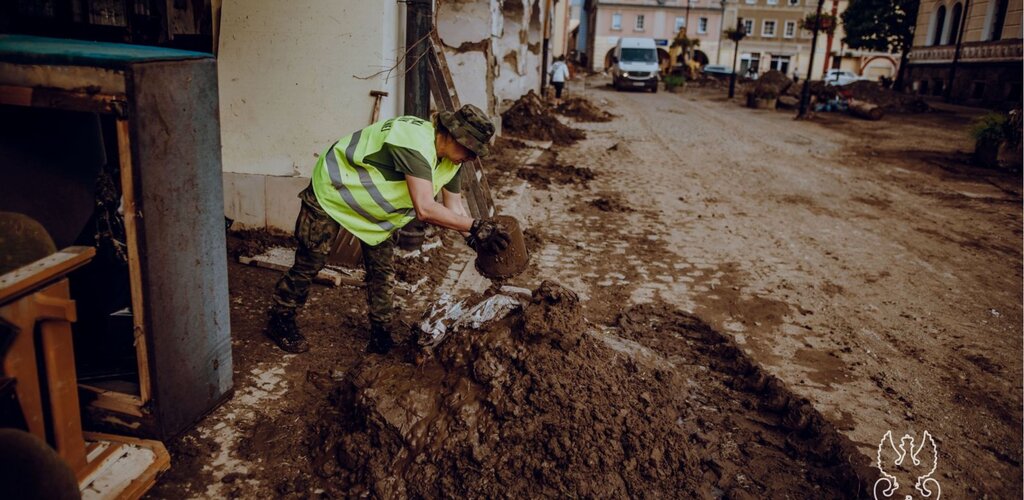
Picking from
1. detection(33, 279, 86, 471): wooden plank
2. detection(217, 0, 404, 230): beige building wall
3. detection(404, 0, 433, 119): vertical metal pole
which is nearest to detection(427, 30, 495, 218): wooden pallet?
detection(404, 0, 433, 119): vertical metal pole

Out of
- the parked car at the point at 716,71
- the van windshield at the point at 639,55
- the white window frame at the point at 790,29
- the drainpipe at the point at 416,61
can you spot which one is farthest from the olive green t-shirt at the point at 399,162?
the white window frame at the point at 790,29

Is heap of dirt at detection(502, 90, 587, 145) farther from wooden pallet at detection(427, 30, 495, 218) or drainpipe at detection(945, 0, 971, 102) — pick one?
drainpipe at detection(945, 0, 971, 102)

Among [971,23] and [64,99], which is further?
[971,23]

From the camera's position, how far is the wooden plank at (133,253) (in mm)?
2607

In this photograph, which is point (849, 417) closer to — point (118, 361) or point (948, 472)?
point (948, 472)

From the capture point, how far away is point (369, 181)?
3543 mm

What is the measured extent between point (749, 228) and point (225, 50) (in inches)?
222

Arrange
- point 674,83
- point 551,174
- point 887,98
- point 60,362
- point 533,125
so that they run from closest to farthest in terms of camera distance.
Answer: point 60,362, point 551,174, point 533,125, point 887,98, point 674,83

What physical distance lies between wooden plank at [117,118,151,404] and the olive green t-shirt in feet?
3.82

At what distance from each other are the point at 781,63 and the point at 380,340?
203 feet

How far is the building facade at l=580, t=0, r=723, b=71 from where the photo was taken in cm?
5469

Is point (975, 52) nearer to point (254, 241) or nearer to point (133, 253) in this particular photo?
point (254, 241)

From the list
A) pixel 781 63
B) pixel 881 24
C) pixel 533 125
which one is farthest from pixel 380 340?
pixel 781 63

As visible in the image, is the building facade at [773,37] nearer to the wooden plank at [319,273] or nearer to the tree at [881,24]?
the tree at [881,24]
